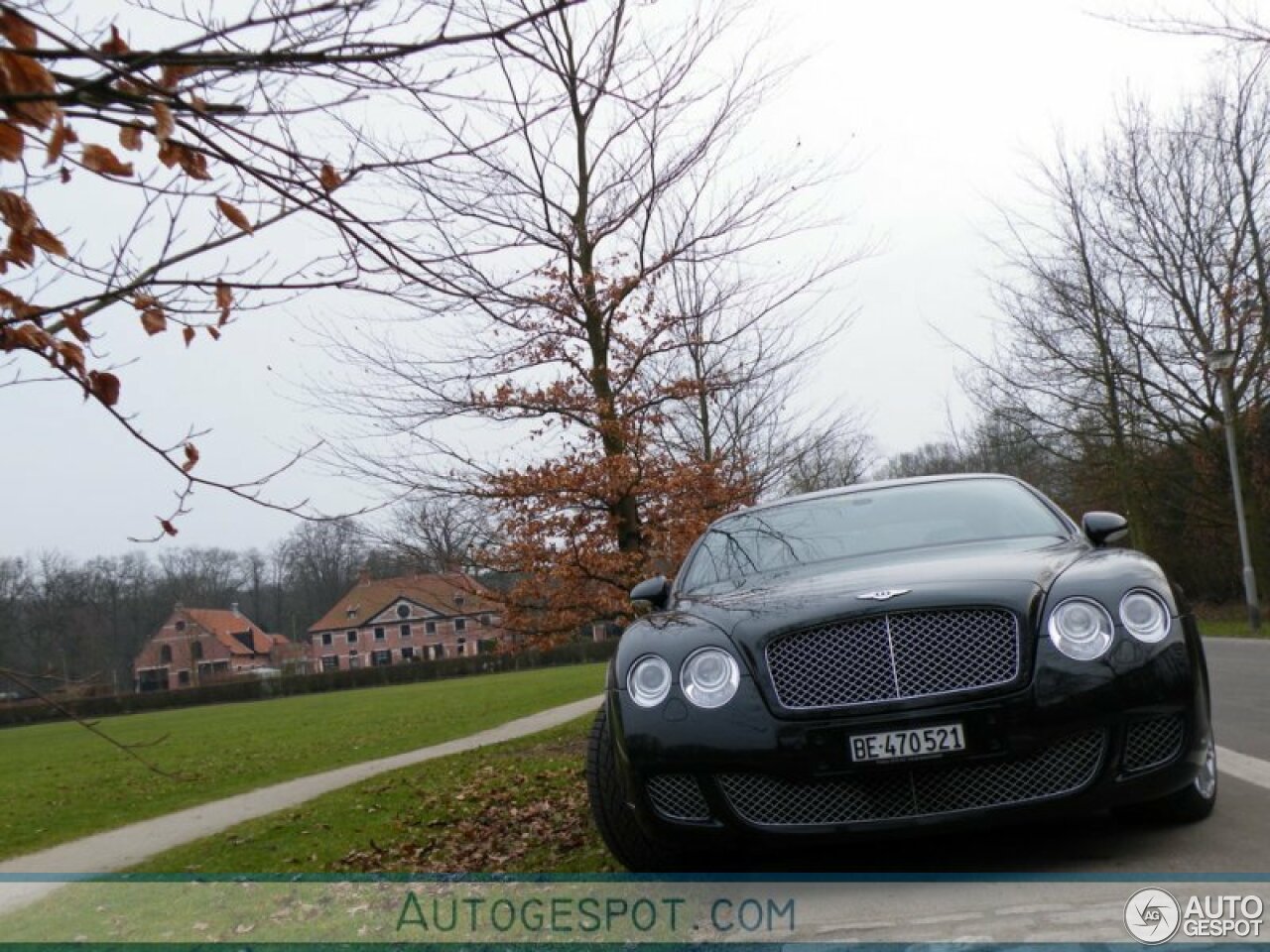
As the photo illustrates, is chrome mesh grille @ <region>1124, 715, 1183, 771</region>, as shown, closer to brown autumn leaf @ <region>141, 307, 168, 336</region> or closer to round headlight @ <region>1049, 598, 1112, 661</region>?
round headlight @ <region>1049, 598, 1112, 661</region>

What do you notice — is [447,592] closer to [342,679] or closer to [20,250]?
[20,250]

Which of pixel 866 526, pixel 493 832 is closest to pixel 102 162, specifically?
pixel 866 526

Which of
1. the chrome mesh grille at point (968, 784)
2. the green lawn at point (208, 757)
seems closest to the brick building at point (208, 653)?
the green lawn at point (208, 757)

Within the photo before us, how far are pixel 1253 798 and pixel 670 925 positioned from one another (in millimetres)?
2484

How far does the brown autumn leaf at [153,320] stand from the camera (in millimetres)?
3320

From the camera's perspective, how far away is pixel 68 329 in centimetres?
320

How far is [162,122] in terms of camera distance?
2.48m

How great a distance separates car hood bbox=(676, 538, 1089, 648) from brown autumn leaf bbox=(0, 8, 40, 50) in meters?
2.63

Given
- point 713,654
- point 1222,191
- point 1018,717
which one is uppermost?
point 1222,191

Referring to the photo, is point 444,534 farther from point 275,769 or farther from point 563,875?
→ point 275,769

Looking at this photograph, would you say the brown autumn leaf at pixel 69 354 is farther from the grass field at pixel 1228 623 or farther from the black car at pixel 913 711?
the grass field at pixel 1228 623

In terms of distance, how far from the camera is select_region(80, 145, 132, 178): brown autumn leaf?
269 centimetres

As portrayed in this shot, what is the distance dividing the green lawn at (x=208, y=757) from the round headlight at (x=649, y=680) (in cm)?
146

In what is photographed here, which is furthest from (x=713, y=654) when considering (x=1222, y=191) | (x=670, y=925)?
(x=1222, y=191)
